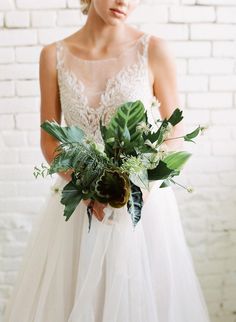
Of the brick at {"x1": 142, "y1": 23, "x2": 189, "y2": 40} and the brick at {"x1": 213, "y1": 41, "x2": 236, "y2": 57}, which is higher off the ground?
the brick at {"x1": 142, "y1": 23, "x2": 189, "y2": 40}

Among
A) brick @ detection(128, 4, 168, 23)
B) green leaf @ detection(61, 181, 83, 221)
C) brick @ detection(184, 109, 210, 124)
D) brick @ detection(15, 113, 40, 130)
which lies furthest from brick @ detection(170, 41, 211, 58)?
green leaf @ detection(61, 181, 83, 221)

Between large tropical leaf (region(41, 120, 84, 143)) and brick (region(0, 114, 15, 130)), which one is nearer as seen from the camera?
large tropical leaf (region(41, 120, 84, 143))

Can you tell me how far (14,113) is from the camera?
67.3 inches

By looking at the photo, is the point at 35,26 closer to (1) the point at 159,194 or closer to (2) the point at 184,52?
(2) the point at 184,52

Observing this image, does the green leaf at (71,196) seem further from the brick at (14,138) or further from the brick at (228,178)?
the brick at (228,178)

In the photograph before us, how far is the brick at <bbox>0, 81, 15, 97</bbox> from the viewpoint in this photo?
168cm

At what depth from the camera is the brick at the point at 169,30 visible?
1657 millimetres

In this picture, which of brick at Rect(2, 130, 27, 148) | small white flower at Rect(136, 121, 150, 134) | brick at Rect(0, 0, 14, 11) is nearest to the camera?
small white flower at Rect(136, 121, 150, 134)

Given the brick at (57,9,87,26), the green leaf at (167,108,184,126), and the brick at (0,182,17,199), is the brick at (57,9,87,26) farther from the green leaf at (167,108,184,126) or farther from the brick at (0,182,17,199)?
the green leaf at (167,108,184,126)

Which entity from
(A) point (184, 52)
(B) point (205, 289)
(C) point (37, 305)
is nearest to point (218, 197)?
(B) point (205, 289)

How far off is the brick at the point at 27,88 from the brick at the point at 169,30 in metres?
0.47

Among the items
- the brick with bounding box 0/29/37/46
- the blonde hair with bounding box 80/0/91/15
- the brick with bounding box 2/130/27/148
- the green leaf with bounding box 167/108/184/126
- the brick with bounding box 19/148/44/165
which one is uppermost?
the blonde hair with bounding box 80/0/91/15

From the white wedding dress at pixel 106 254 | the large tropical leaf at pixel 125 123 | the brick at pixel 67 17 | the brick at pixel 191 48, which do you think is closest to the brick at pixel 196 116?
the brick at pixel 191 48

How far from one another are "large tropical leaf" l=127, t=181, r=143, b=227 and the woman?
11cm
